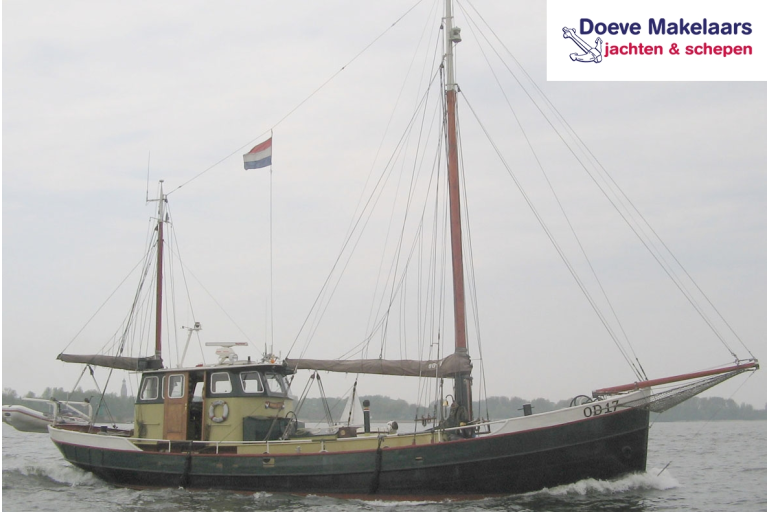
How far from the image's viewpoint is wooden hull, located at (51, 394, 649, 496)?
1994cm

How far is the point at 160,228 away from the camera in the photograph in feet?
106

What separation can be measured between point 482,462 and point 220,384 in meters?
9.28

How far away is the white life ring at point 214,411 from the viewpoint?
24.3 metres

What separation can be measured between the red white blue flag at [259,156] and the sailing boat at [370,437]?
7.11 meters

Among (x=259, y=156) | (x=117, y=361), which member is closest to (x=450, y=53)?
(x=259, y=156)

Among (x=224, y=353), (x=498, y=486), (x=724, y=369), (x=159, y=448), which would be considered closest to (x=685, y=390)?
(x=724, y=369)

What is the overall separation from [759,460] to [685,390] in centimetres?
Answer: 2570

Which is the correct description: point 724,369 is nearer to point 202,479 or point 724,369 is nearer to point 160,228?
point 202,479

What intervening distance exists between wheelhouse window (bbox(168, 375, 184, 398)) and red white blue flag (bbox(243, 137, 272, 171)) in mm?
8111

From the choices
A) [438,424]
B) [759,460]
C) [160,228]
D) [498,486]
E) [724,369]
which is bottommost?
[759,460]

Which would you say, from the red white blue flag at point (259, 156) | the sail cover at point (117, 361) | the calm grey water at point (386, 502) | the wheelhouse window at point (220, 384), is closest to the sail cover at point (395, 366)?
the wheelhouse window at point (220, 384)

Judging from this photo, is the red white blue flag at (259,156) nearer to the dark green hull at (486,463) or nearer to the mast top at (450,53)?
the mast top at (450,53)

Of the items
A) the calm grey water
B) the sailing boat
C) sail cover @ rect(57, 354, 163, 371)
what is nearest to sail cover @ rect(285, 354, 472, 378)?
the sailing boat

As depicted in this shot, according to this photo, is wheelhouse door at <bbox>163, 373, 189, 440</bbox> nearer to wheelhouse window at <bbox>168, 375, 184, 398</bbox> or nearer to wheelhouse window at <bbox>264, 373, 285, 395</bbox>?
wheelhouse window at <bbox>168, 375, 184, 398</bbox>
